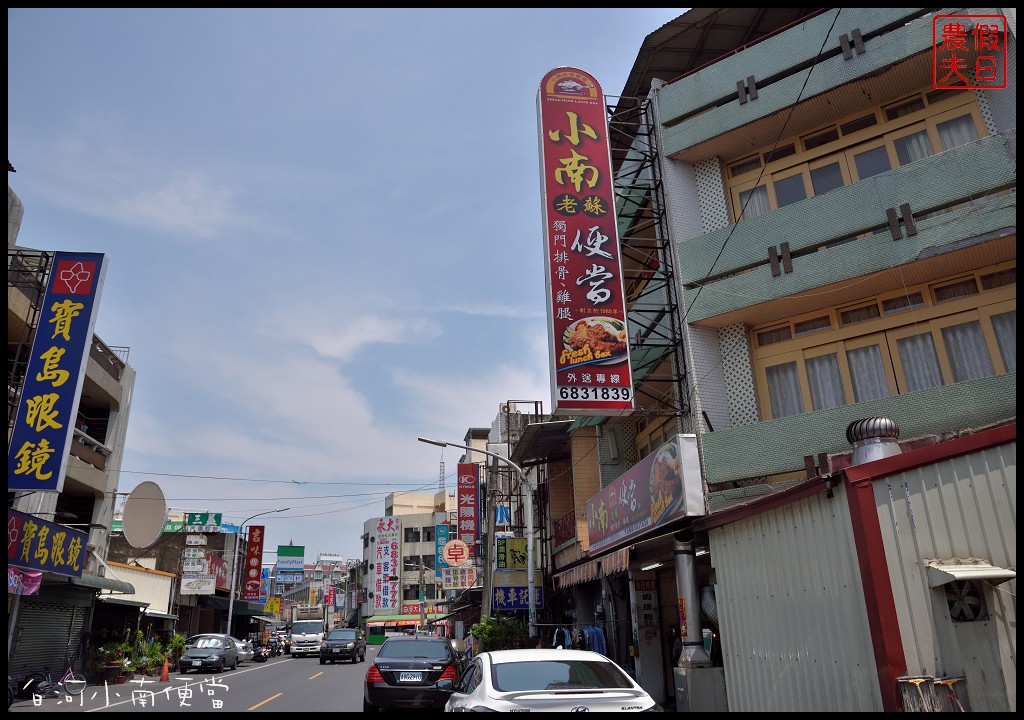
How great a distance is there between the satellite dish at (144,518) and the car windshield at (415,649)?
40.9 ft

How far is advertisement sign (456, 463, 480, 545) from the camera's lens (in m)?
37.9

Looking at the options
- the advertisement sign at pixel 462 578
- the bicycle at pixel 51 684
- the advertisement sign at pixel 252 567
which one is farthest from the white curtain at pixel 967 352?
the advertisement sign at pixel 252 567

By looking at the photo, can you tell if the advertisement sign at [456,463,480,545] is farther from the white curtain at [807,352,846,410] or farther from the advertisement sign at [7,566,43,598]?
the white curtain at [807,352,846,410]

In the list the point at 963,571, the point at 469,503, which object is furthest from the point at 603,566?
the point at 469,503

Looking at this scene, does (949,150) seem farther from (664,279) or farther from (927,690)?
(927,690)

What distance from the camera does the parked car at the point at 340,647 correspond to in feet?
108

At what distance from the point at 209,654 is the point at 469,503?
14.8 m

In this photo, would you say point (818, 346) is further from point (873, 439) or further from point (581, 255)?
point (581, 255)

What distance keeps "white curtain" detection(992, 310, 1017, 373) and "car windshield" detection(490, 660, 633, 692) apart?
9749mm

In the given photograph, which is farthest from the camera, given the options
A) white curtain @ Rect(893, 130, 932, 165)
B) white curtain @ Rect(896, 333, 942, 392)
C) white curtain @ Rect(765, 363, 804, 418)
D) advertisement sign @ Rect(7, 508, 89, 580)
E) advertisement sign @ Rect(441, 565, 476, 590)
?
advertisement sign @ Rect(441, 565, 476, 590)

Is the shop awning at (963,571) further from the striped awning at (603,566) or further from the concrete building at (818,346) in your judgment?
the striped awning at (603,566)

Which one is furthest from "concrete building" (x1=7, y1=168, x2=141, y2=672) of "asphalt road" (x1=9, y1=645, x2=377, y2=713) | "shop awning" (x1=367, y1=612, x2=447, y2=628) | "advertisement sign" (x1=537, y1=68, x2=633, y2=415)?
"shop awning" (x1=367, y1=612, x2=447, y2=628)

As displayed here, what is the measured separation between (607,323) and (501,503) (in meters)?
23.6

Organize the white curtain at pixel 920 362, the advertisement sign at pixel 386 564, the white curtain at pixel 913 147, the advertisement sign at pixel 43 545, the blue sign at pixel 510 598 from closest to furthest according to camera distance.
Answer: the white curtain at pixel 920 362, the white curtain at pixel 913 147, the advertisement sign at pixel 43 545, the blue sign at pixel 510 598, the advertisement sign at pixel 386 564
